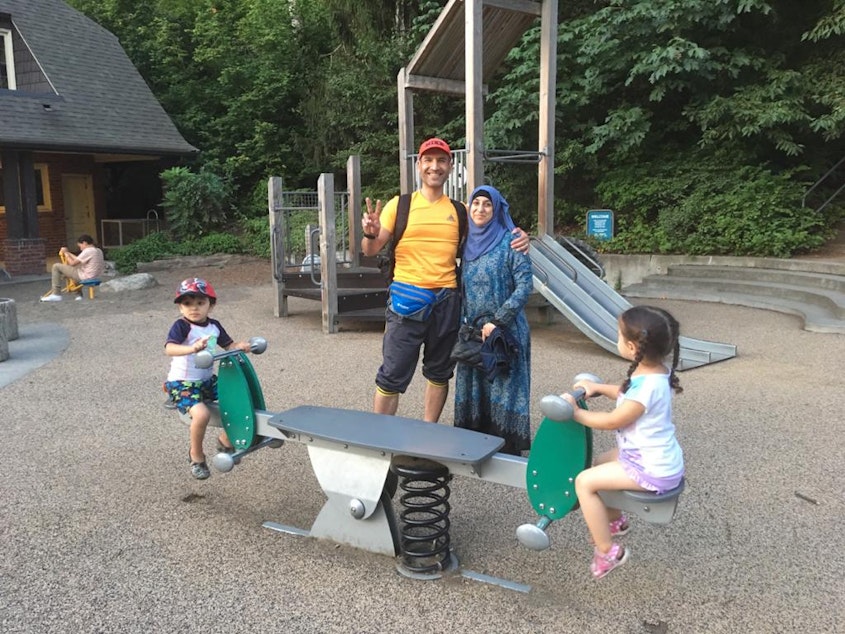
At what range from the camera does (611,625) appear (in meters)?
2.60

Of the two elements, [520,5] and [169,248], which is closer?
[520,5]

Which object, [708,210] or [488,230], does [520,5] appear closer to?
[488,230]

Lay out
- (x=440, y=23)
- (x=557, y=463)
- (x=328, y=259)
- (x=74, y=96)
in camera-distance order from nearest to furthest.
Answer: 1. (x=557, y=463)
2. (x=440, y=23)
3. (x=328, y=259)
4. (x=74, y=96)

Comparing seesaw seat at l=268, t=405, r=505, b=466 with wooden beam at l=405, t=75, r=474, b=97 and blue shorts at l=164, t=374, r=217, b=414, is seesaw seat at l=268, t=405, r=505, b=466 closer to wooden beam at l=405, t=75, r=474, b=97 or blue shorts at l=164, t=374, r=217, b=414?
blue shorts at l=164, t=374, r=217, b=414

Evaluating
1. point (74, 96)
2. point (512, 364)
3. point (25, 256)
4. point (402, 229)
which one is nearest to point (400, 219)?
point (402, 229)

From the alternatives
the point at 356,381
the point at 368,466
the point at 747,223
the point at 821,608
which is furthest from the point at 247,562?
the point at 747,223

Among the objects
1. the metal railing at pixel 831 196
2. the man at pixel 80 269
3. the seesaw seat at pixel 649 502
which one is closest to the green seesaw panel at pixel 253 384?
the seesaw seat at pixel 649 502

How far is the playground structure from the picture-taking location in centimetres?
742

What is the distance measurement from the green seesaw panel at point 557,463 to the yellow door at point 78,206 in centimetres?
1860

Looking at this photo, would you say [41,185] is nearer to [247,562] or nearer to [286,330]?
[286,330]

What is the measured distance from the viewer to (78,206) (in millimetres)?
18719

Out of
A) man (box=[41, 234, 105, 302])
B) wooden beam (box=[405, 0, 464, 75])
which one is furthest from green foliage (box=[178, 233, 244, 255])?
wooden beam (box=[405, 0, 464, 75])

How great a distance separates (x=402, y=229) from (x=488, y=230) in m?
0.46

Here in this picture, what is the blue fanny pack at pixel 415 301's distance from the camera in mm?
3785
